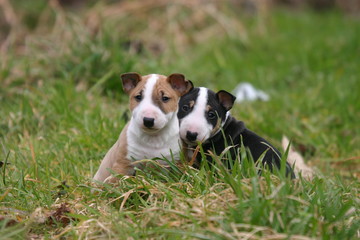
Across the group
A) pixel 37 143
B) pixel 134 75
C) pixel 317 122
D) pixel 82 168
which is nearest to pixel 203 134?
pixel 134 75

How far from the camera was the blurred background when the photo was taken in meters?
5.78

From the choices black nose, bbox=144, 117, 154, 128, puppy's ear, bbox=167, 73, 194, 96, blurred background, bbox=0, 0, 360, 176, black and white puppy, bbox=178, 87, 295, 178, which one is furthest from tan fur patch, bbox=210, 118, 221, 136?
blurred background, bbox=0, 0, 360, 176

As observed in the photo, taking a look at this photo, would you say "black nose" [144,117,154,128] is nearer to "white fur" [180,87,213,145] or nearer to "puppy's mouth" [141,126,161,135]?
"puppy's mouth" [141,126,161,135]

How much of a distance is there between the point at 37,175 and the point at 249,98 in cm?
352

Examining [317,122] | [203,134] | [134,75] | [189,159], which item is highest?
[134,75]

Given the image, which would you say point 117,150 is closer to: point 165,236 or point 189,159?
point 189,159

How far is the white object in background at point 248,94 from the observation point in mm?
6734

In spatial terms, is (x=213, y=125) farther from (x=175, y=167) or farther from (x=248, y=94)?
(x=248, y=94)

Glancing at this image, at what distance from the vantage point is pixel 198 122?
3.44 meters

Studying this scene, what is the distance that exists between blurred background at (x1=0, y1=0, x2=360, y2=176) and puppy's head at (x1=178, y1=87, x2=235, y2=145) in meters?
1.71

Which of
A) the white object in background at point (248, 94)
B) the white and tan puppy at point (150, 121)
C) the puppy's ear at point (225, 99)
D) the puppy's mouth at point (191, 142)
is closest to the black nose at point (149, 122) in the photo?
the white and tan puppy at point (150, 121)

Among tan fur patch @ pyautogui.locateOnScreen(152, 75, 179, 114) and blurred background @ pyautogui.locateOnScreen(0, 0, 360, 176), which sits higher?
tan fur patch @ pyautogui.locateOnScreen(152, 75, 179, 114)

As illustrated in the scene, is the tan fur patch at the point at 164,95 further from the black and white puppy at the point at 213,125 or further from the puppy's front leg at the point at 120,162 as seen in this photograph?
the puppy's front leg at the point at 120,162

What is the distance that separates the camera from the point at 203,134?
3.44 metres
